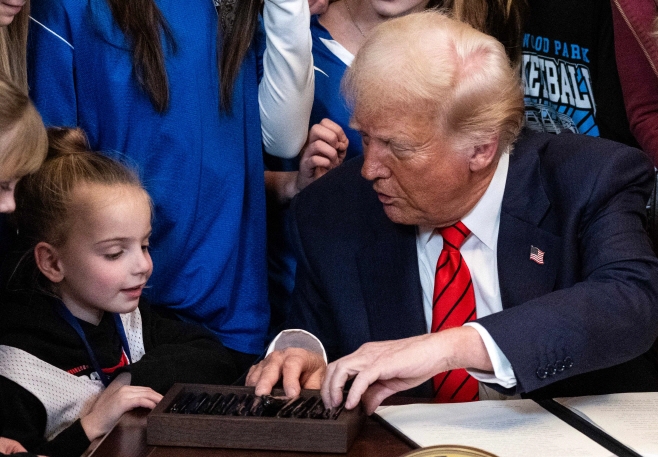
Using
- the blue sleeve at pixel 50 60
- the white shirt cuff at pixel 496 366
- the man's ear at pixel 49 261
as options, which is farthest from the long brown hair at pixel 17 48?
the white shirt cuff at pixel 496 366

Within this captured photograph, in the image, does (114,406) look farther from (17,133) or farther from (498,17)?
(498,17)

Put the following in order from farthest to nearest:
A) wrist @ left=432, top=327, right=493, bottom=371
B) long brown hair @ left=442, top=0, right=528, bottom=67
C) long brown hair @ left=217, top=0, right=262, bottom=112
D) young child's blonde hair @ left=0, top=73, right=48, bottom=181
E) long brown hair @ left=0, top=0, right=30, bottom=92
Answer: long brown hair @ left=442, top=0, right=528, bottom=67
long brown hair @ left=217, top=0, right=262, bottom=112
long brown hair @ left=0, top=0, right=30, bottom=92
young child's blonde hair @ left=0, top=73, right=48, bottom=181
wrist @ left=432, top=327, right=493, bottom=371

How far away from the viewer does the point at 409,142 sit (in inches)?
81.3

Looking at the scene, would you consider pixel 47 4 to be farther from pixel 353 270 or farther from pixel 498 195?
pixel 498 195

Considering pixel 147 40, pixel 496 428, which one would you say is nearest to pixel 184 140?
pixel 147 40

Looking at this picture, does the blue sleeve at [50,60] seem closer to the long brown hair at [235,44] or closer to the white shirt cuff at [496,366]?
the long brown hair at [235,44]

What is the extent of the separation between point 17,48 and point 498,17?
53.0 inches

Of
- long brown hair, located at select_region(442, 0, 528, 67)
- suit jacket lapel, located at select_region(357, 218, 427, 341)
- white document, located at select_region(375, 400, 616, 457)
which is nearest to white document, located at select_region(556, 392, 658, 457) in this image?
white document, located at select_region(375, 400, 616, 457)

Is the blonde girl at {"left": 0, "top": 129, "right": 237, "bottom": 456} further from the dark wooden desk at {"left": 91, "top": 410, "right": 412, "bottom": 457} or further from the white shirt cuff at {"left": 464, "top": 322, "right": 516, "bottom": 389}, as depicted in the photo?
the white shirt cuff at {"left": 464, "top": 322, "right": 516, "bottom": 389}

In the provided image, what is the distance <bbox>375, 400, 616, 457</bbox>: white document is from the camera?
1600 mm

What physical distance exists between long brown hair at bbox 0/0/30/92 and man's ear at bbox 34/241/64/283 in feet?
1.16

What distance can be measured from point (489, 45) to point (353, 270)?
0.58 meters

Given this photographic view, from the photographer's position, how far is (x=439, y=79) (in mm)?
2033

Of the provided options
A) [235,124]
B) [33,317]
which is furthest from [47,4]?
[33,317]
